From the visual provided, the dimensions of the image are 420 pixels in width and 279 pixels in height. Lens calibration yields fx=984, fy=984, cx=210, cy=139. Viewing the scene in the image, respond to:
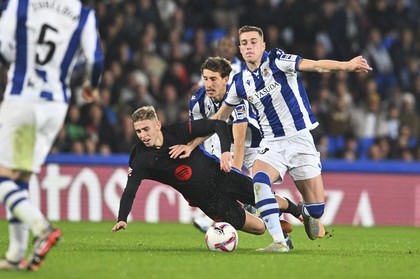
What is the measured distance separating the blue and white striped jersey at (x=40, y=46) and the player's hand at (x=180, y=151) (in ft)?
7.28

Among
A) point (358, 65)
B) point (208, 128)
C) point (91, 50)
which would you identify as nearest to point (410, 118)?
point (208, 128)

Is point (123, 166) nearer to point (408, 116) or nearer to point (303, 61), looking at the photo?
point (408, 116)

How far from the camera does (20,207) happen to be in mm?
6688

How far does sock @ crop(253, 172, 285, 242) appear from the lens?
28.8 feet

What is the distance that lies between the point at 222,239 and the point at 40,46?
281 centimetres

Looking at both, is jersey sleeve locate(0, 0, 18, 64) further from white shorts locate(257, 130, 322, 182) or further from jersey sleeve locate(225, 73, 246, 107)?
white shorts locate(257, 130, 322, 182)

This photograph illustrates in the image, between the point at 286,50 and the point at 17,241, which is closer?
the point at 17,241

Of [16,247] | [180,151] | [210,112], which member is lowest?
[16,247]

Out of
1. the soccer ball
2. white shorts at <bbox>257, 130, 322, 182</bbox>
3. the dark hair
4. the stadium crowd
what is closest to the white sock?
the soccer ball

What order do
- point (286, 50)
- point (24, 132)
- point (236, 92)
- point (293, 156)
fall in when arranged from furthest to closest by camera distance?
point (286, 50) → point (236, 92) → point (293, 156) → point (24, 132)

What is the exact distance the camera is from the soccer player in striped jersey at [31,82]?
6.80 m

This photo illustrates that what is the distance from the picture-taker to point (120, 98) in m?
16.9

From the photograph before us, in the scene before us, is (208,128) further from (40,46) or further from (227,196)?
(40,46)

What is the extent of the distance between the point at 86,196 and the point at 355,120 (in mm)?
5381
